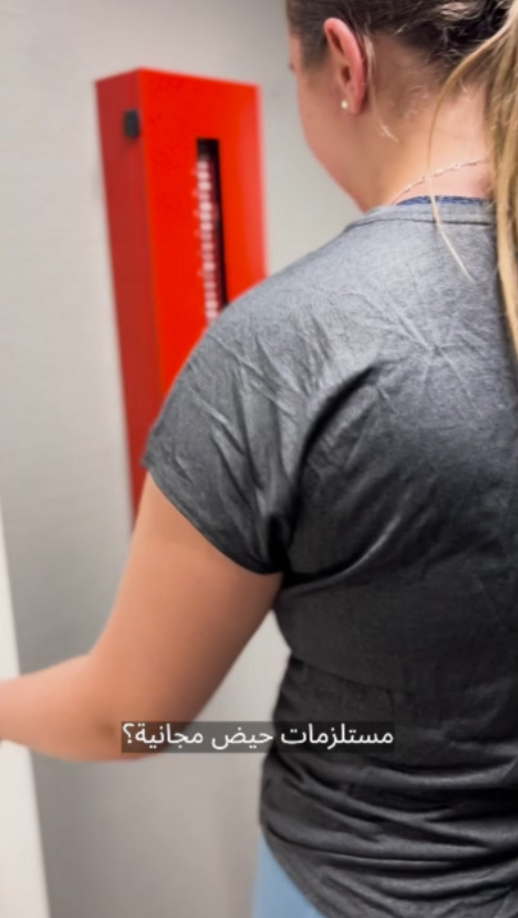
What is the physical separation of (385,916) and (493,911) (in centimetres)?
7

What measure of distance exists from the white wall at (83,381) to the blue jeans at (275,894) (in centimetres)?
36

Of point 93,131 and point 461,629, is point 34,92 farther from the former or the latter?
point 461,629

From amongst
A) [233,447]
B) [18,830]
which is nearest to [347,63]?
[233,447]

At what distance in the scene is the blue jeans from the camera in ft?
1.95

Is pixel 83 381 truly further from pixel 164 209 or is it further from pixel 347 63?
pixel 347 63

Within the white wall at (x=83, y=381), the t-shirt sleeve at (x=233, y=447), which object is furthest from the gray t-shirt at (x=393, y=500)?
the white wall at (x=83, y=381)

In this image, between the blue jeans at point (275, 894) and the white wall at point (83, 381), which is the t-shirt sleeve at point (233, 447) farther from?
the white wall at point (83, 381)

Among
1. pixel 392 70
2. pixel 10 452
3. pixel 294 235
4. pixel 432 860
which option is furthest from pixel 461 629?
pixel 294 235

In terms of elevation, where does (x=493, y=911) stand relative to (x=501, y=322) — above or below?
below

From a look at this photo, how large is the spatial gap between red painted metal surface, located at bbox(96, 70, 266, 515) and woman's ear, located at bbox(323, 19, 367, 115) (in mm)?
340

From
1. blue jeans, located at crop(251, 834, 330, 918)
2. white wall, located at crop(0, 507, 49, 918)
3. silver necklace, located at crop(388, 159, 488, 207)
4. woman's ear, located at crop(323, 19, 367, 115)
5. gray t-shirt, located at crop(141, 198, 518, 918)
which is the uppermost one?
woman's ear, located at crop(323, 19, 367, 115)

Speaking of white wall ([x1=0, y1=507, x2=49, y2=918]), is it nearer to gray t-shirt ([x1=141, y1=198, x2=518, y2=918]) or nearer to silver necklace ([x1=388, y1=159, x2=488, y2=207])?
gray t-shirt ([x1=141, y1=198, x2=518, y2=918])

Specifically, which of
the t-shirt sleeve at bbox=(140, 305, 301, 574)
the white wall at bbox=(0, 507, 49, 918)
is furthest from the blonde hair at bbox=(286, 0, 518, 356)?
the white wall at bbox=(0, 507, 49, 918)

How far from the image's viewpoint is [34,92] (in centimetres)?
81
